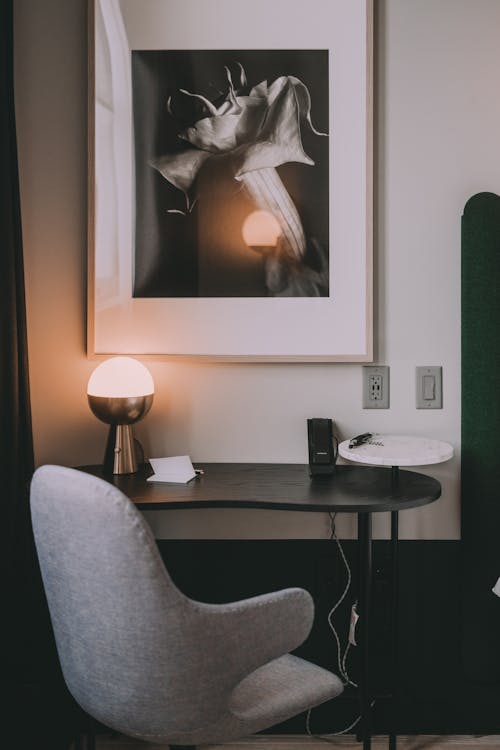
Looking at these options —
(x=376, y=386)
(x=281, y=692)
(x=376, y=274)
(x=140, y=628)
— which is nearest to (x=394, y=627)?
(x=281, y=692)

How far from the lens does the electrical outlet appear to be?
74.0 inches

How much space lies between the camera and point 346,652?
1879 millimetres

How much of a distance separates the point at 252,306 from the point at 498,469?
0.92m

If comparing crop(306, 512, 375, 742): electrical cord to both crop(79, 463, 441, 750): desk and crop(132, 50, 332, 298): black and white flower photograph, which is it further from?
crop(132, 50, 332, 298): black and white flower photograph

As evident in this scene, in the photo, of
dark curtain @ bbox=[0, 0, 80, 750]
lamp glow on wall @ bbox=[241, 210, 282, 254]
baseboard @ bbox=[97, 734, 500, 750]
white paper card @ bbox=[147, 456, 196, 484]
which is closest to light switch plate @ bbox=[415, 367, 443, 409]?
lamp glow on wall @ bbox=[241, 210, 282, 254]

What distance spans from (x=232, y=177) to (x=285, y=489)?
0.98 m

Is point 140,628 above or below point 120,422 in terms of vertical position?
below

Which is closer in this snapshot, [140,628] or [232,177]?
[140,628]

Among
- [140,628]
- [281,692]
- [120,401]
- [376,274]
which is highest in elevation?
[376,274]

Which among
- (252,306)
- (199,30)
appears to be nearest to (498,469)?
(252,306)

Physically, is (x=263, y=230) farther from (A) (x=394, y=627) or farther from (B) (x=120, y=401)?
(A) (x=394, y=627)

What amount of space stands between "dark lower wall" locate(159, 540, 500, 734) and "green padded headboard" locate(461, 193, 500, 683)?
64mm

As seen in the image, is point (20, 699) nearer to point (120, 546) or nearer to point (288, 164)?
point (120, 546)

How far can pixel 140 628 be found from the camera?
104 centimetres
